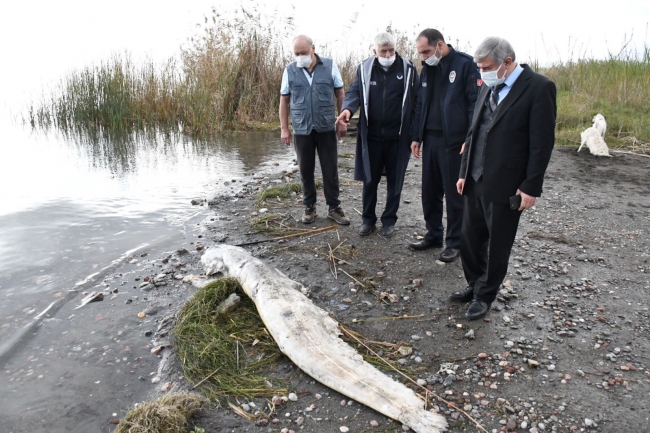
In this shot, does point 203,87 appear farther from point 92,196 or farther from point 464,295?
point 464,295

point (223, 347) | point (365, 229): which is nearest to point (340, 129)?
point (365, 229)

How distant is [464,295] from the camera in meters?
4.18

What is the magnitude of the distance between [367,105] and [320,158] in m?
0.98

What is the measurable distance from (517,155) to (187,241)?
4.18m

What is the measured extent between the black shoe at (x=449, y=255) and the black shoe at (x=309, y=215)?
1849mm

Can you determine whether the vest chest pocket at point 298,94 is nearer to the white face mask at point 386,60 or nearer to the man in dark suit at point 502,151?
the white face mask at point 386,60

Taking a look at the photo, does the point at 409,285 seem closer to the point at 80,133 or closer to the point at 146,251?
the point at 146,251

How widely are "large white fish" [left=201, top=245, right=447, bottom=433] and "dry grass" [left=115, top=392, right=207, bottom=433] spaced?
0.76 metres

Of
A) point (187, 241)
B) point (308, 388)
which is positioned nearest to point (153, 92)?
point (187, 241)

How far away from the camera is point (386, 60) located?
505 cm

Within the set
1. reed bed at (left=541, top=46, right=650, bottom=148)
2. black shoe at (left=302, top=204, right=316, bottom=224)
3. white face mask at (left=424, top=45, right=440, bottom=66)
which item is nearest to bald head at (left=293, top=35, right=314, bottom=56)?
white face mask at (left=424, top=45, right=440, bottom=66)

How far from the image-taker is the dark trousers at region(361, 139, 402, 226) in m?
5.45

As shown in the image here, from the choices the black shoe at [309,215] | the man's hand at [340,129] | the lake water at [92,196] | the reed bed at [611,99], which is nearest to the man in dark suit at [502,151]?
the man's hand at [340,129]

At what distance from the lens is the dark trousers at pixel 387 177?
17.9 ft
